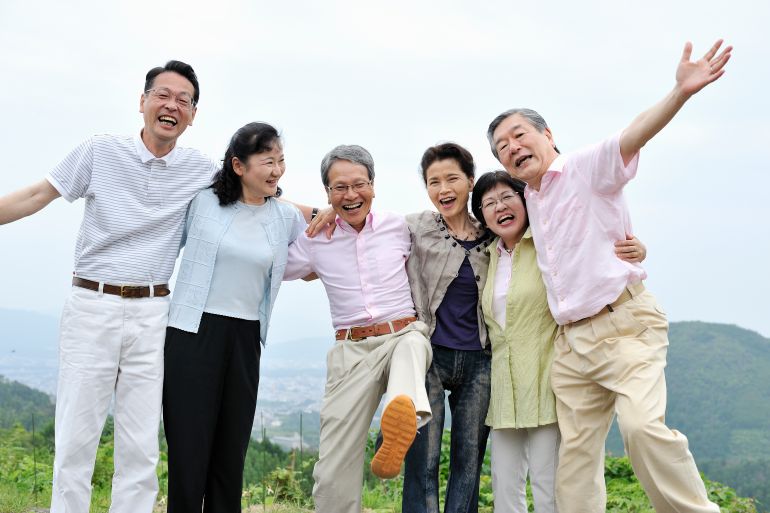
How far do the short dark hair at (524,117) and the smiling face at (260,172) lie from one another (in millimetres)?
1199

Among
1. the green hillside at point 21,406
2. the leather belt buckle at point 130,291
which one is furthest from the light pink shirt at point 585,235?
the green hillside at point 21,406

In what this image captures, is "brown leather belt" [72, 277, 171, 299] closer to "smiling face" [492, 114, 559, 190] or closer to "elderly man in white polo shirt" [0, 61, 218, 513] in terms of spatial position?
"elderly man in white polo shirt" [0, 61, 218, 513]

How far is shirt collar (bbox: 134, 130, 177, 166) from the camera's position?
160 inches

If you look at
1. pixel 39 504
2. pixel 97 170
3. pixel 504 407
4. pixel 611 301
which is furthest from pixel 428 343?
pixel 39 504

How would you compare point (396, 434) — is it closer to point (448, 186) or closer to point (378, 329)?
point (378, 329)

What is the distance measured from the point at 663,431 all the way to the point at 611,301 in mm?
682

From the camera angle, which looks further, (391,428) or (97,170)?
(97,170)

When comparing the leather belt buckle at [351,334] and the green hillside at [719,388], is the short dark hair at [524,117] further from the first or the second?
the green hillside at [719,388]

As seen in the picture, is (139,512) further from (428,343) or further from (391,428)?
(428,343)

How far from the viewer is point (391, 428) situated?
135 inches

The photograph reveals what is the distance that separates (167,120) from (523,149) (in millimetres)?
1977

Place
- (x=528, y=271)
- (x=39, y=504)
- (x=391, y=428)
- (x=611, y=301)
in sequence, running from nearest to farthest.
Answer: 1. (x=391, y=428)
2. (x=611, y=301)
3. (x=528, y=271)
4. (x=39, y=504)

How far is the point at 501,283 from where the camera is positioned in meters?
4.16

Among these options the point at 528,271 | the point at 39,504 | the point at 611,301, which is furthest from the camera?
the point at 39,504
